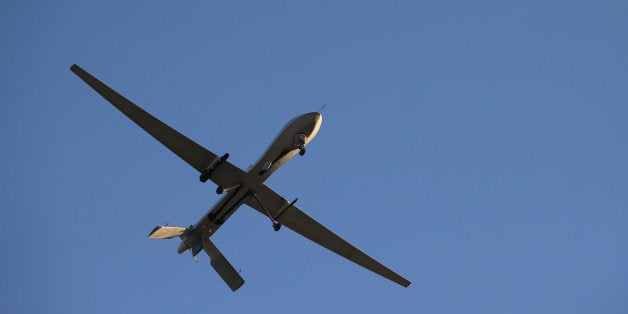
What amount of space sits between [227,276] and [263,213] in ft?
17.0

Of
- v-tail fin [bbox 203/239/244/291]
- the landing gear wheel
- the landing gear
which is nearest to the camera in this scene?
the landing gear

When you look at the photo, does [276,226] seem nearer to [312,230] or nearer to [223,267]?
[312,230]

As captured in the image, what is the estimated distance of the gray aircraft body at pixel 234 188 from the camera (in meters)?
51.4

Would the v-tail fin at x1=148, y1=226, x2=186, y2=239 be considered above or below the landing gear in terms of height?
below

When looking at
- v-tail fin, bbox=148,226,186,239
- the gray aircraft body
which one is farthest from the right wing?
v-tail fin, bbox=148,226,186,239

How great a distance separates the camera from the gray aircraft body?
51.4 metres

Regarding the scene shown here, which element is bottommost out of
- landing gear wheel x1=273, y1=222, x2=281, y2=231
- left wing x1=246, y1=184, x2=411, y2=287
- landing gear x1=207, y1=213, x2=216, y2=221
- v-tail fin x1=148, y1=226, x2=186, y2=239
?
v-tail fin x1=148, y1=226, x2=186, y2=239

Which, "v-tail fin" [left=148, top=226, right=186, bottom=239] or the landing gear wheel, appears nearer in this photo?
"v-tail fin" [left=148, top=226, right=186, bottom=239]

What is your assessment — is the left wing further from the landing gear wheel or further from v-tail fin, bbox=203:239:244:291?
v-tail fin, bbox=203:239:244:291

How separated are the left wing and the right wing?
3020 millimetres

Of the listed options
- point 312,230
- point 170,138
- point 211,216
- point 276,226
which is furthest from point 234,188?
point 312,230

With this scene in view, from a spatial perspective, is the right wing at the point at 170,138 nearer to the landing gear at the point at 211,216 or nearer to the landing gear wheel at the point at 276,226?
the landing gear at the point at 211,216

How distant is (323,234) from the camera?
2327 inches

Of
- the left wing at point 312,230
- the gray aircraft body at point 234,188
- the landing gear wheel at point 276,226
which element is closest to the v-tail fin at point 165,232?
the gray aircraft body at point 234,188
